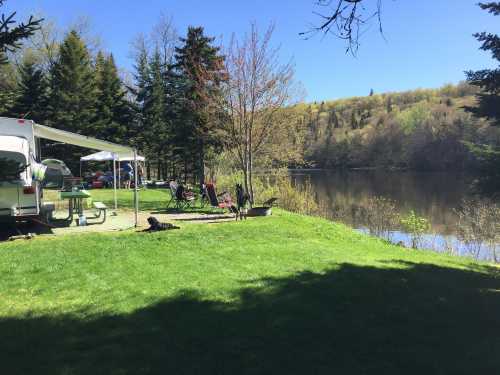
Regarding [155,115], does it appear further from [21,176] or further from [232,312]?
[232,312]

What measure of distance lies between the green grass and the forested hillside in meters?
43.9

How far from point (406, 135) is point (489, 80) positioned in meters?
87.4

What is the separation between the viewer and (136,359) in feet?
10.7

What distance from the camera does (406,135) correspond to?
296 feet

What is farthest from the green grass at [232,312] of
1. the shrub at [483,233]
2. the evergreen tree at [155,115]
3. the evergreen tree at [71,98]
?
the evergreen tree at [155,115]

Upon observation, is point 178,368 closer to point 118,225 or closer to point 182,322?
point 182,322

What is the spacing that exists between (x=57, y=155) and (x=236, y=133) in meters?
19.1

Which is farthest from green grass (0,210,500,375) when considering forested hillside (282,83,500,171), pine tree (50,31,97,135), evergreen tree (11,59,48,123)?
forested hillside (282,83,500,171)

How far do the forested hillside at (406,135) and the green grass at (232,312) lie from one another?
144ft

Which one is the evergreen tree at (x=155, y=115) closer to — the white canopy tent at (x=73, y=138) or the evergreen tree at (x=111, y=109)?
the evergreen tree at (x=111, y=109)

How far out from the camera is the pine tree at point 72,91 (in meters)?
29.1

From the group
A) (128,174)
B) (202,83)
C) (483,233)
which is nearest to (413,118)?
(128,174)

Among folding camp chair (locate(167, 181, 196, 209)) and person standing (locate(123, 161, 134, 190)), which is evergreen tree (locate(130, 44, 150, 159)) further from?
folding camp chair (locate(167, 181, 196, 209))

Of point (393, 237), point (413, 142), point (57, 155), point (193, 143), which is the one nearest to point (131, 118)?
point (57, 155)
